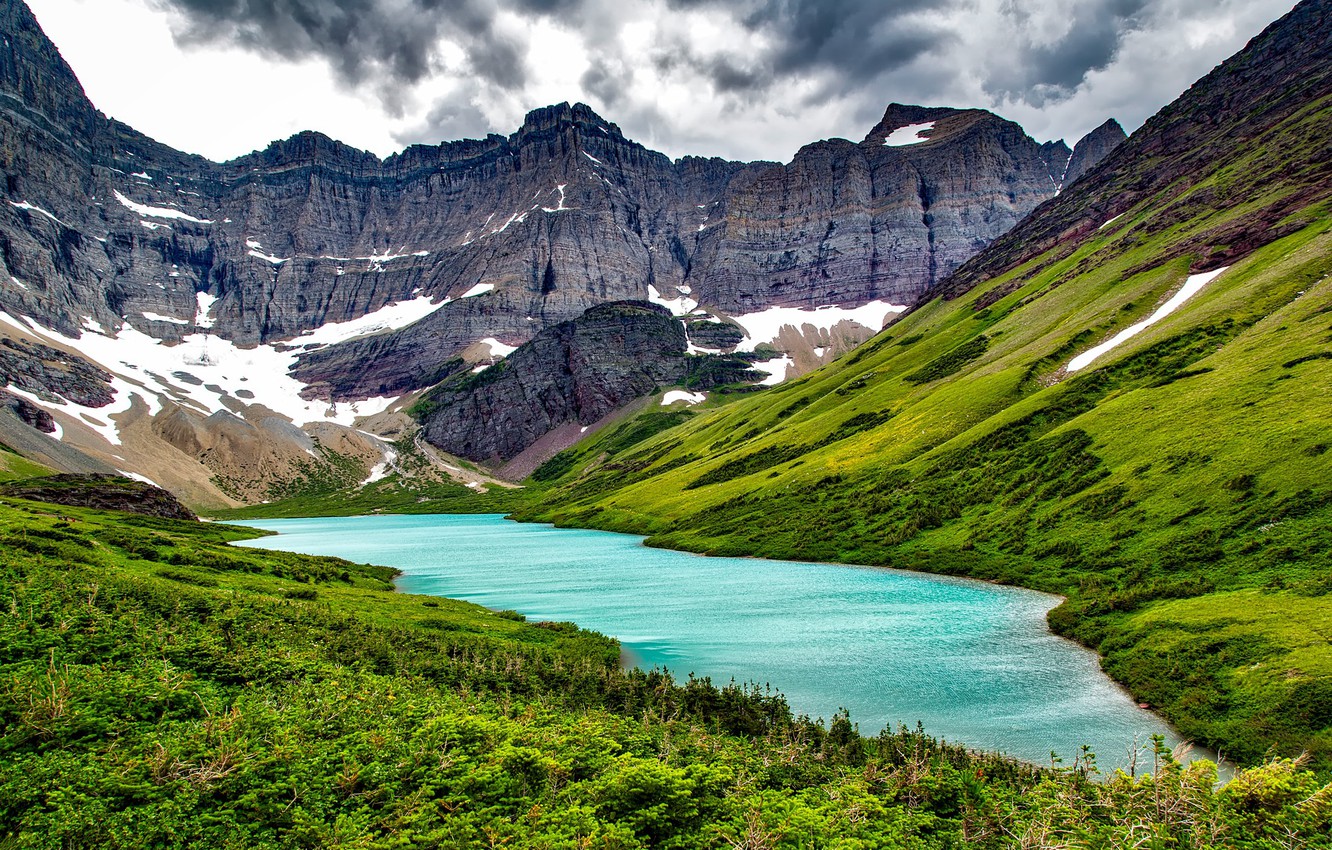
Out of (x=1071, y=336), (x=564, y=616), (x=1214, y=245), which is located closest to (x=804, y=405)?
(x=1071, y=336)

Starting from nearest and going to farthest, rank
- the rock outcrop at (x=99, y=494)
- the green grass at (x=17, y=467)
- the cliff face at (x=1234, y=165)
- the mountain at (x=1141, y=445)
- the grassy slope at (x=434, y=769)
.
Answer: the grassy slope at (x=434, y=769), the mountain at (x=1141, y=445), the rock outcrop at (x=99, y=494), the cliff face at (x=1234, y=165), the green grass at (x=17, y=467)

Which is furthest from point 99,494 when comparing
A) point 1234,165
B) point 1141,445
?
point 1234,165

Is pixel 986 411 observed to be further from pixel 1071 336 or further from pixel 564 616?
pixel 564 616

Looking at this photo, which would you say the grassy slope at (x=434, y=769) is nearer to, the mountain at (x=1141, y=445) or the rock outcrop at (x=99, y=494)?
the mountain at (x=1141, y=445)

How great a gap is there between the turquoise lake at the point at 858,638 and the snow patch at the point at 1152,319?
1978 inches

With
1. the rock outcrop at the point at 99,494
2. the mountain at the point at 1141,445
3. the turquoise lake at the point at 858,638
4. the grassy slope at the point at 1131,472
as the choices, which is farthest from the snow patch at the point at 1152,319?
the rock outcrop at the point at 99,494

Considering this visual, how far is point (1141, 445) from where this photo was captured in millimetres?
57375

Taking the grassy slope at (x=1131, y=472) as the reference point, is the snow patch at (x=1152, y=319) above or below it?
above

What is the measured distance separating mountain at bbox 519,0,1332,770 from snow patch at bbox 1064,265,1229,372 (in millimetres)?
668

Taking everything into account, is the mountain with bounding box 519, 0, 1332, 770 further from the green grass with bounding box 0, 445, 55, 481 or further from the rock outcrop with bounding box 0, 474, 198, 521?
the green grass with bounding box 0, 445, 55, 481

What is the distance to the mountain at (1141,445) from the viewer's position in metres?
31.7

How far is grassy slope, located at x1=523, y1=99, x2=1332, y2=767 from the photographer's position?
30.0m

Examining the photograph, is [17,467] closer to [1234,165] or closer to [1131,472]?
[1131,472]

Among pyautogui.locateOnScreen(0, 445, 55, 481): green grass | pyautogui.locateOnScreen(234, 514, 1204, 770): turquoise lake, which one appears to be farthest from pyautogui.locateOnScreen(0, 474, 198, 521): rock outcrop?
pyautogui.locateOnScreen(234, 514, 1204, 770): turquoise lake
